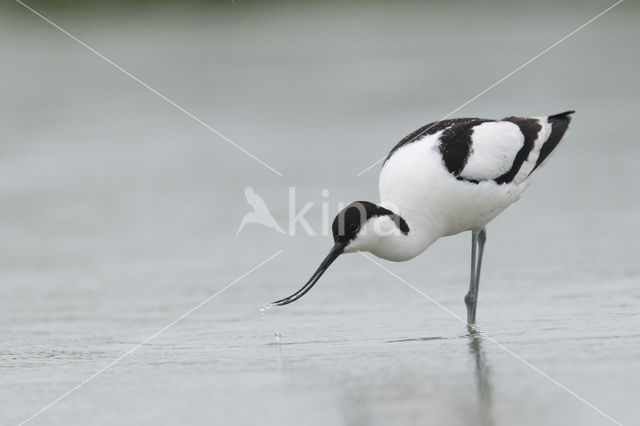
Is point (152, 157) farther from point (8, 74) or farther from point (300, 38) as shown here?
point (300, 38)

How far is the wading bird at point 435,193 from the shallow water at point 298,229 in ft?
1.50

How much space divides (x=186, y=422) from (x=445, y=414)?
3.43ft

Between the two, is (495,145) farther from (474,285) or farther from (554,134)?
(474,285)

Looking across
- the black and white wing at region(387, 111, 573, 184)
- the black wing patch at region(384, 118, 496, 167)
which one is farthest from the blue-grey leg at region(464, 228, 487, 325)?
the black wing patch at region(384, 118, 496, 167)

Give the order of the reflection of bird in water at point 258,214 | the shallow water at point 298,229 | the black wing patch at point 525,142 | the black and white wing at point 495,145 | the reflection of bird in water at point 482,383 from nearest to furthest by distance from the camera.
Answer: the reflection of bird in water at point 482,383 → the shallow water at point 298,229 → the black and white wing at point 495,145 → the black wing patch at point 525,142 → the reflection of bird in water at point 258,214

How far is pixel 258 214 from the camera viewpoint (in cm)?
1072

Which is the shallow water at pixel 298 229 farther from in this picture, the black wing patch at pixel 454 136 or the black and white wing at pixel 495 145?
the black wing patch at pixel 454 136

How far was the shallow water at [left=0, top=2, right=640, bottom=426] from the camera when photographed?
5.18m

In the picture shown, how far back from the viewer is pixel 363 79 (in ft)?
54.2

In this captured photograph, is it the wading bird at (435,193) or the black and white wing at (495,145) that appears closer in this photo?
the wading bird at (435,193)

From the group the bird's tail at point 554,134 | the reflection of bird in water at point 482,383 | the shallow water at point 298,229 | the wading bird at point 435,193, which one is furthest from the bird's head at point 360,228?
the bird's tail at point 554,134

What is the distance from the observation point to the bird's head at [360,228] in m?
6.49

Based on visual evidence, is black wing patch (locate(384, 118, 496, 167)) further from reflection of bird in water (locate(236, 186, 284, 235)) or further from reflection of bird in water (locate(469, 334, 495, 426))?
reflection of bird in water (locate(236, 186, 284, 235))

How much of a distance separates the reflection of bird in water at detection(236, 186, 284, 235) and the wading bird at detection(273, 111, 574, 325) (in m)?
3.00
